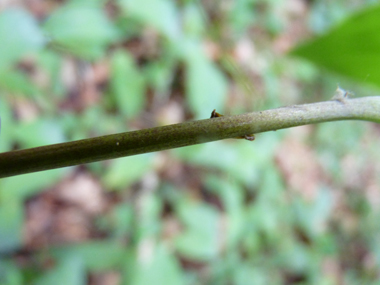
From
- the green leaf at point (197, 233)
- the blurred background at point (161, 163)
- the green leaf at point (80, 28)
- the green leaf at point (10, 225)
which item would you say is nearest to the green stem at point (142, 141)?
the blurred background at point (161, 163)

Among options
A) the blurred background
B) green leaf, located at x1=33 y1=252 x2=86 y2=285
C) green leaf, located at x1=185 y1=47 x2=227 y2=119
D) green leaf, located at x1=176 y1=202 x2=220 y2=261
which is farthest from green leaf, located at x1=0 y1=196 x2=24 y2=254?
green leaf, located at x1=185 y1=47 x2=227 y2=119

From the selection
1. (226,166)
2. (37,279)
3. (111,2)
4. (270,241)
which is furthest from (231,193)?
(111,2)

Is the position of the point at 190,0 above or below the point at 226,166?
above

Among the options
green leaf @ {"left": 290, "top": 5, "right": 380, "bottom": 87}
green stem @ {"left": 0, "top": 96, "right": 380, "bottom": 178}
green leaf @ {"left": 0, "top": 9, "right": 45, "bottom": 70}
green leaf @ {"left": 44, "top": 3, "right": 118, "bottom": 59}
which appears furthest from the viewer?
green leaf @ {"left": 44, "top": 3, "right": 118, "bottom": 59}

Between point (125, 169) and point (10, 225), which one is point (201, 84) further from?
point (10, 225)

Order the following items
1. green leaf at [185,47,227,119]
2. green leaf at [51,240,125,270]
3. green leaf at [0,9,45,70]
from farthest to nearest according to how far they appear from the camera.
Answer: green leaf at [185,47,227,119], green leaf at [51,240,125,270], green leaf at [0,9,45,70]

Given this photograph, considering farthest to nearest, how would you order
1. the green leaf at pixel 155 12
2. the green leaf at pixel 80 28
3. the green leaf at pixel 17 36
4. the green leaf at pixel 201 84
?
1. the green leaf at pixel 201 84
2. the green leaf at pixel 155 12
3. the green leaf at pixel 80 28
4. the green leaf at pixel 17 36

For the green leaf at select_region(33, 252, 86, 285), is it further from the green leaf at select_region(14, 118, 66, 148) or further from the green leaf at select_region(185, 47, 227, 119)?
the green leaf at select_region(185, 47, 227, 119)

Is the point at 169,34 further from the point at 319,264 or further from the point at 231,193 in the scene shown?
the point at 319,264

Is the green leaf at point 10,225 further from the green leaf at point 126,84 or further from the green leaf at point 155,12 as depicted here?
the green leaf at point 155,12
